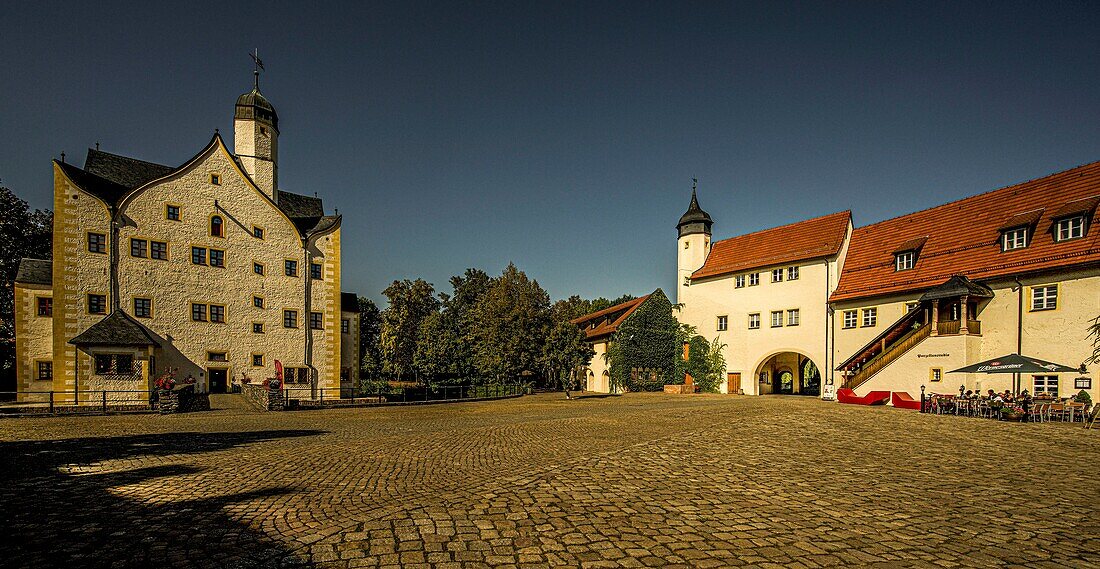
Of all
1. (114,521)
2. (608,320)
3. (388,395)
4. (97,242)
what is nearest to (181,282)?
(97,242)

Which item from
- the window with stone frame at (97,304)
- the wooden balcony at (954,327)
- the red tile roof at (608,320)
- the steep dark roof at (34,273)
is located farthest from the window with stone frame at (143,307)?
the wooden balcony at (954,327)

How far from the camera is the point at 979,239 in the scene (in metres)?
28.1

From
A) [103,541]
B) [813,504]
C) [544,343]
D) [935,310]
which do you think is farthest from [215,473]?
[544,343]

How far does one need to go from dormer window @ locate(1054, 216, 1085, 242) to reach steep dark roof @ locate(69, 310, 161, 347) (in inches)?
1657

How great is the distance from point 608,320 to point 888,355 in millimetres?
24917

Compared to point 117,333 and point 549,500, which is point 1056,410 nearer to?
point 549,500

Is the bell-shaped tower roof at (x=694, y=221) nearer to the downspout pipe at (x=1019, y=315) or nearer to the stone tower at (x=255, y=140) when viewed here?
the downspout pipe at (x=1019, y=315)

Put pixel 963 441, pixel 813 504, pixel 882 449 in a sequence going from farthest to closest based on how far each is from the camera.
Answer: pixel 963 441 < pixel 882 449 < pixel 813 504

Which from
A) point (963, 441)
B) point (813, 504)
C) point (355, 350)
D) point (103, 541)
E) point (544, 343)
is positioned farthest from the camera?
point (544, 343)

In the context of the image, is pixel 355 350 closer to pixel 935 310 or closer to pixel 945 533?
pixel 935 310

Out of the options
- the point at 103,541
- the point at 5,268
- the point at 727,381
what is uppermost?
the point at 5,268

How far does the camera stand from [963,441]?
13.5 metres

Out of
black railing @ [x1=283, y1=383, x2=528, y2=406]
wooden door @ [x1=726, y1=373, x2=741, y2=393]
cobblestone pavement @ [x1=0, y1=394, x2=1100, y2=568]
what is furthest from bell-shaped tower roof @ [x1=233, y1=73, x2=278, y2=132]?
wooden door @ [x1=726, y1=373, x2=741, y2=393]

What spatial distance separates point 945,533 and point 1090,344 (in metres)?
23.4
